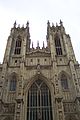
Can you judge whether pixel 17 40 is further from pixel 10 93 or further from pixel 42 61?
pixel 10 93

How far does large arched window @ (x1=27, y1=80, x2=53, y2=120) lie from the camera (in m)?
21.4

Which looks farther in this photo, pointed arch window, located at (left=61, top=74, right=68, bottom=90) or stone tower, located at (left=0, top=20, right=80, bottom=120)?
pointed arch window, located at (left=61, top=74, right=68, bottom=90)

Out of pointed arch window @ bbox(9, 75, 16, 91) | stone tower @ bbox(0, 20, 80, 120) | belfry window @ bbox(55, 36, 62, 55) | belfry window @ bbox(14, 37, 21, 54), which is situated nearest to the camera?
stone tower @ bbox(0, 20, 80, 120)

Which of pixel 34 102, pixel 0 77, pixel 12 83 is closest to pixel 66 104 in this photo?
pixel 34 102

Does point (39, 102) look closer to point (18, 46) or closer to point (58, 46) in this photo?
point (58, 46)

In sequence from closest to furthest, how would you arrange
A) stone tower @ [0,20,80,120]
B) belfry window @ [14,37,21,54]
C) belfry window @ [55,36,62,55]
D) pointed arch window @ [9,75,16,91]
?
stone tower @ [0,20,80,120], pointed arch window @ [9,75,16,91], belfry window @ [55,36,62,55], belfry window @ [14,37,21,54]

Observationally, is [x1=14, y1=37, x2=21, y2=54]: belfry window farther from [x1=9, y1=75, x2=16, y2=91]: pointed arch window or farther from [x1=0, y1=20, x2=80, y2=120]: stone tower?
[x1=9, y1=75, x2=16, y2=91]: pointed arch window

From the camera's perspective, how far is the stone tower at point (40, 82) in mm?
21328

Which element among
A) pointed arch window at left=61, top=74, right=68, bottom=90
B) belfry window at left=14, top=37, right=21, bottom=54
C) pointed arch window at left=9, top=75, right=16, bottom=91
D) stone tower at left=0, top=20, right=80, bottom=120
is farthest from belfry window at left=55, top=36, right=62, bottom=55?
pointed arch window at left=9, top=75, right=16, bottom=91

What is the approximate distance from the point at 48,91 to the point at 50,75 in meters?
2.62

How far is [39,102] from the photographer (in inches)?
896

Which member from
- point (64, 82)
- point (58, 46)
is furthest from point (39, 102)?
point (58, 46)

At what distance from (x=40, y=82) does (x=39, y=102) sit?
10.4ft

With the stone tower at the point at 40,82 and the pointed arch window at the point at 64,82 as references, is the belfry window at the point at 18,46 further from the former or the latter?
the pointed arch window at the point at 64,82
